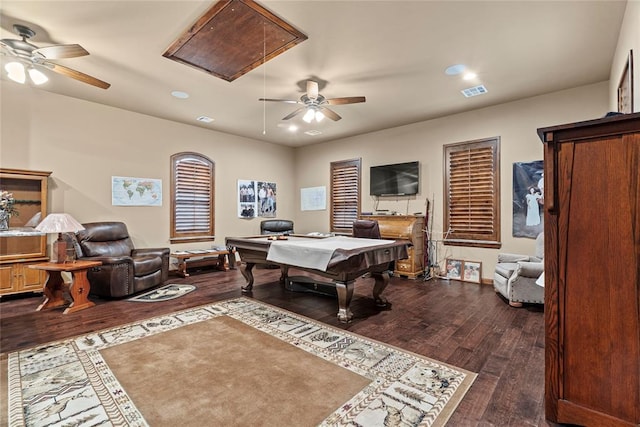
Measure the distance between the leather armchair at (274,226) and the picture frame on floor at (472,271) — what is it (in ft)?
13.0

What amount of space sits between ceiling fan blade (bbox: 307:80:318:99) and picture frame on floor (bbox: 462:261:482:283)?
12.6ft

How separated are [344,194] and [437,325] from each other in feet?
14.4

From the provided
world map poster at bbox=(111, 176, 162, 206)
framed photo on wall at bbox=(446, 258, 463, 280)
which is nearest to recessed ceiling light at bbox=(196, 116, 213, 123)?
world map poster at bbox=(111, 176, 162, 206)

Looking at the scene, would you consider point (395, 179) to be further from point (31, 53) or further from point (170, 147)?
point (31, 53)

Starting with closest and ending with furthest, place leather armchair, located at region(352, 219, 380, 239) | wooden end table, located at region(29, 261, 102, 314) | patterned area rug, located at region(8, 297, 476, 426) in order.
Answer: patterned area rug, located at region(8, 297, 476, 426) → wooden end table, located at region(29, 261, 102, 314) → leather armchair, located at region(352, 219, 380, 239)

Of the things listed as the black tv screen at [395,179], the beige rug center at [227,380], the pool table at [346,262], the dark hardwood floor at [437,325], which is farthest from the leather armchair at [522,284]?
the beige rug center at [227,380]

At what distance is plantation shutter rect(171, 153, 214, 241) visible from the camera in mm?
5969

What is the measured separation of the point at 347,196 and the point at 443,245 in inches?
97.5

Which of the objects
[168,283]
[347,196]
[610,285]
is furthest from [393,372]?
[347,196]

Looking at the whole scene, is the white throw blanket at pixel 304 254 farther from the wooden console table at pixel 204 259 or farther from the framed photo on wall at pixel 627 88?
the framed photo on wall at pixel 627 88

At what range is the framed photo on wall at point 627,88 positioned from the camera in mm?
2443

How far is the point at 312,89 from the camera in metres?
3.85

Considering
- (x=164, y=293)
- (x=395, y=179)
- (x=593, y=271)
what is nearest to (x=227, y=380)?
(x=593, y=271)

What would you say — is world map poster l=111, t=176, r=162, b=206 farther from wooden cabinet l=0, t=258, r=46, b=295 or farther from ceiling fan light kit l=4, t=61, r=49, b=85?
ceiling fan light kit l=4, t=61, r=49, b=85
